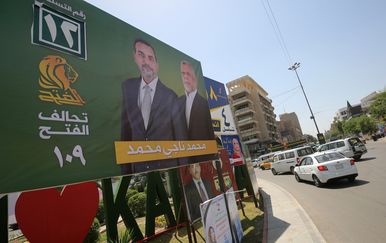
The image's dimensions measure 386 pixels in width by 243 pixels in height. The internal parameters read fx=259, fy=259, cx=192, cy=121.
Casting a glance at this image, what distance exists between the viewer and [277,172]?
23.0 meters

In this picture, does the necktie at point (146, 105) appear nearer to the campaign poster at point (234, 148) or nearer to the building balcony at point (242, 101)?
the campaign poster at point (234, 148)

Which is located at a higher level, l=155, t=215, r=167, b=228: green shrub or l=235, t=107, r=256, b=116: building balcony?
l=235, t=107, r=256, b=116: building balcony

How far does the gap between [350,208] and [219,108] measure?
19.4 ft

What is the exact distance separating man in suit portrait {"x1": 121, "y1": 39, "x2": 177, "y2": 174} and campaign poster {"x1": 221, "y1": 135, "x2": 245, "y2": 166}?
505cm

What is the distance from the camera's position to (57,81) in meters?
3.96

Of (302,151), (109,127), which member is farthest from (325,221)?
(302,151)

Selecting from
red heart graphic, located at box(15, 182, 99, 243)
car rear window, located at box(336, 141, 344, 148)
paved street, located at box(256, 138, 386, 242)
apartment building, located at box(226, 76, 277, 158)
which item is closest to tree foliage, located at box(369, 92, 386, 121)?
apartment building, located at box(226, 76, 277, 158)

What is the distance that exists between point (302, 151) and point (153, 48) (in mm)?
16990

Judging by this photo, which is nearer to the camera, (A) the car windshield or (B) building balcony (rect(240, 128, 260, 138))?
(A) the car windshield

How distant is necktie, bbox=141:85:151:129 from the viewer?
5.41 meters

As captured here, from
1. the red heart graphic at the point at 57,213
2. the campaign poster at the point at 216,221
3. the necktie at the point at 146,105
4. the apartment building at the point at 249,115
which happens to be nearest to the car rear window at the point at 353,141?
the campaign poster at the point at 216,221

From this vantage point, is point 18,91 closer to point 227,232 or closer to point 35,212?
point 35,212

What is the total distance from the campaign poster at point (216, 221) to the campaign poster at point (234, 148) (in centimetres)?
515

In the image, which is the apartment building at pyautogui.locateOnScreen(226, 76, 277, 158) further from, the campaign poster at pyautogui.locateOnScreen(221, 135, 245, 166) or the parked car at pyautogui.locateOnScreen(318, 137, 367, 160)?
the campaign poster at pyautogui.locateOnScreen(221, 135, 245, 166)
